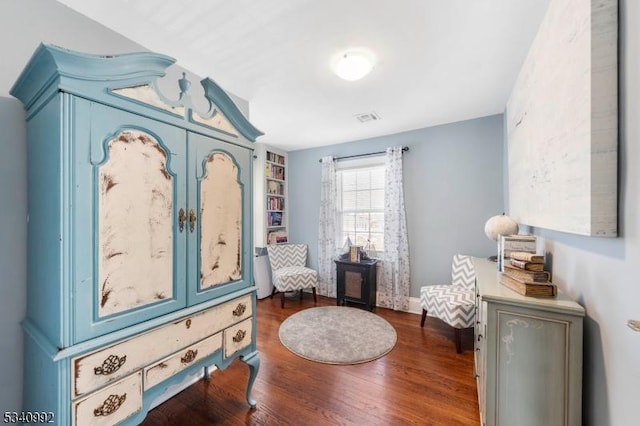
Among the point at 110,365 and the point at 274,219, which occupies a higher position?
the point at 274,219

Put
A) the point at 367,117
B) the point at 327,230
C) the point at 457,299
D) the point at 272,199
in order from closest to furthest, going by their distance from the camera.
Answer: the point at 457,299, the point at 367,117, the point at 327,230, the point at 272,199

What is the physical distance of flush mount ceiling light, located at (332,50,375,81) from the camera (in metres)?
1.77

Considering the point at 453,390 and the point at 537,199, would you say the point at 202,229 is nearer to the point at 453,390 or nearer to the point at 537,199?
the point at 537,199

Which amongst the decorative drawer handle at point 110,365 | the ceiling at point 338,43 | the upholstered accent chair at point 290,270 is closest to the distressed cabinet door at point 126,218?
the decorative drawer handle at point 110,365

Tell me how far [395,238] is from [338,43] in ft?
8.14

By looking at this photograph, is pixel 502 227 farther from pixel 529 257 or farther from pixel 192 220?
pixel 192 220

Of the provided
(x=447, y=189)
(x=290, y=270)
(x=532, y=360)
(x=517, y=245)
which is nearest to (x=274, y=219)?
(x=290, y=270)

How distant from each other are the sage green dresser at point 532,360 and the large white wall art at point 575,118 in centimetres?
37

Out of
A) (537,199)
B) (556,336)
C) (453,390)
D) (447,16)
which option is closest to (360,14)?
(447,16)

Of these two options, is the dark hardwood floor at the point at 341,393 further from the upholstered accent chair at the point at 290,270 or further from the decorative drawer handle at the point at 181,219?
the decorative drawer handle at the point at 181,219

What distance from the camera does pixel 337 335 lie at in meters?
2.72

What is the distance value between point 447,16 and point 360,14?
501mm

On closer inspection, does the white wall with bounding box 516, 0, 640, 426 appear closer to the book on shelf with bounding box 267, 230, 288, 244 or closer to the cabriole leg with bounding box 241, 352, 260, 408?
the cabriole leg with bounding box 241, 352, 260, 408

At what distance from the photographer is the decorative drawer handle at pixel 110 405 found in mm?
1027
